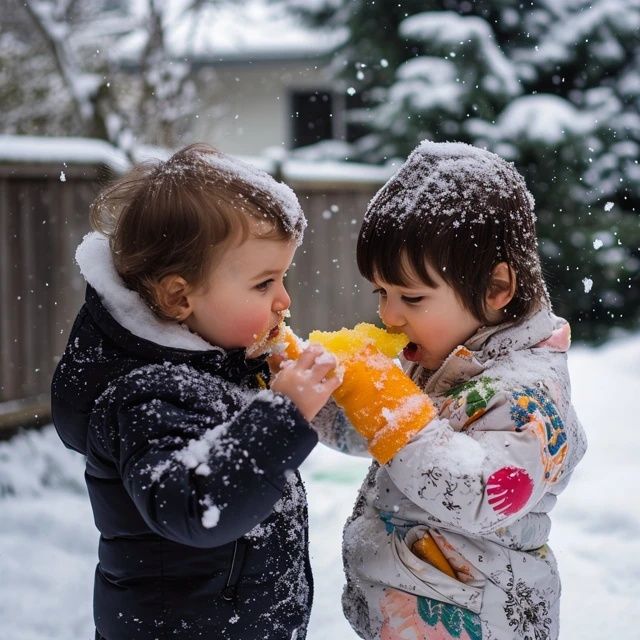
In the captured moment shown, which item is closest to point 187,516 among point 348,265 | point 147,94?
point 348,265

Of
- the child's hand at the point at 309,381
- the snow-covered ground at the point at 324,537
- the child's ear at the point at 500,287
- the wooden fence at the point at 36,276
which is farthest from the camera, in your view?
the wooden fence at the point at 36,276

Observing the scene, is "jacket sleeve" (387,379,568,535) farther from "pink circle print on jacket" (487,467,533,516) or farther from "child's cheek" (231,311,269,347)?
"child's cheek" (231,311,269,347)

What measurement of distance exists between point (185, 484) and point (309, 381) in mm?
301

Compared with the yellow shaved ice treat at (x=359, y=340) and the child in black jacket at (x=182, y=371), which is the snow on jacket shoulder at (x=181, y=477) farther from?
the yellow shaved ice treat at (x=359, y=340)

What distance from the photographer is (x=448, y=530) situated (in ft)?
6.27

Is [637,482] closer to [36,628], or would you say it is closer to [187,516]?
[36,628]

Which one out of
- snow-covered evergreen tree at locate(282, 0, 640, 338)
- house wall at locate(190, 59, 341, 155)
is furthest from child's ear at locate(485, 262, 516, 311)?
house wall at locate(190, 59, 341, 155)

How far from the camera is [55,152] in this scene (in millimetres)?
5801

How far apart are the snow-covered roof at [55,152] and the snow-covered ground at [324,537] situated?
5.91 ft

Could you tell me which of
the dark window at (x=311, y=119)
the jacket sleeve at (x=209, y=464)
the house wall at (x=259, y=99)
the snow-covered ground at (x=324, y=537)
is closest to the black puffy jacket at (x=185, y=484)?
the jacket sleeve at (x=209, y=464)

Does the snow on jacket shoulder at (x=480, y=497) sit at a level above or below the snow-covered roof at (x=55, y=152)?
above

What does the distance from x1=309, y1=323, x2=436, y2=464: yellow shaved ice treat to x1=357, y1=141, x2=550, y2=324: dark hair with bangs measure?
0.21m

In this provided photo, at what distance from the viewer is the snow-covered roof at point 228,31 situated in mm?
10914

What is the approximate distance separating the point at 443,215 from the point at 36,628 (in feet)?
7.58
